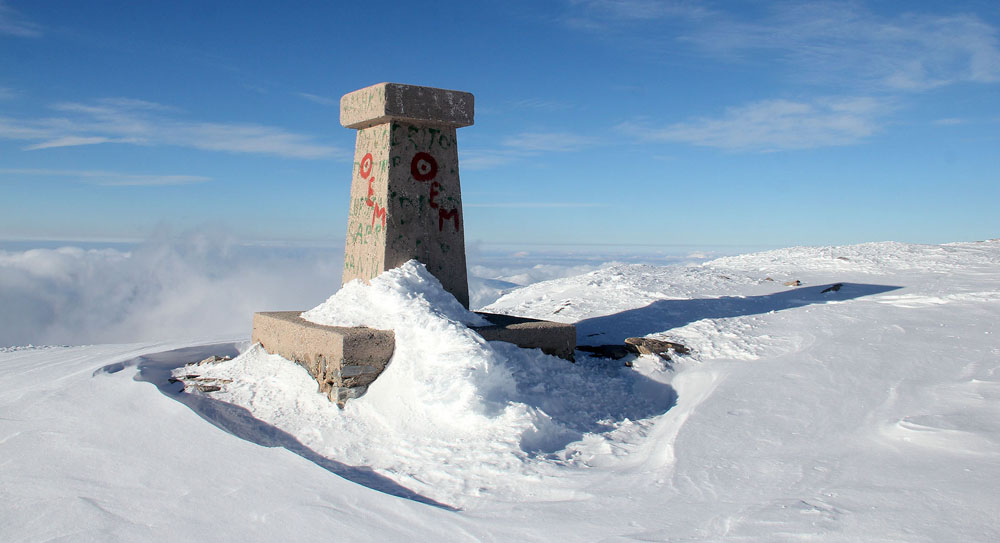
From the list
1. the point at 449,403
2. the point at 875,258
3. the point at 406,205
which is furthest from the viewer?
the point at 875,258

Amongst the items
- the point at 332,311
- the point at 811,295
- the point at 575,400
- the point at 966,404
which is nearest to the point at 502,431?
the point at 575,400

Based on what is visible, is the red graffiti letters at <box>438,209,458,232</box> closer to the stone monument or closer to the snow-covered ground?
the stone monument

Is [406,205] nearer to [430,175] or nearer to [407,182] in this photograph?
[407,182]

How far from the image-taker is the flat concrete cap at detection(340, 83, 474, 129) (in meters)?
6.50

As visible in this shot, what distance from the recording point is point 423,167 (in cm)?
679

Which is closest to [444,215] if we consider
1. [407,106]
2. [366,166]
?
[366,166]

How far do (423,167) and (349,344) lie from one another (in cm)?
198

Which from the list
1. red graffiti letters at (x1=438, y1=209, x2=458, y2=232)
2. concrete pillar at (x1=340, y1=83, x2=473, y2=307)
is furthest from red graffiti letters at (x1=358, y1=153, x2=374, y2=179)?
red graffiti letters at (x1=438, y1=209, x2=458, y2=232)

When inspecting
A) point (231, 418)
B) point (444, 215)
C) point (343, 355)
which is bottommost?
point (231, 418)

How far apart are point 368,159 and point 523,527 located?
4390 millimetres

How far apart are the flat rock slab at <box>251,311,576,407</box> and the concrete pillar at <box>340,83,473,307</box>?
2.68 ft

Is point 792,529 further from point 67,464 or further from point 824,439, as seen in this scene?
point 67,464

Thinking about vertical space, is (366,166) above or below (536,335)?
above

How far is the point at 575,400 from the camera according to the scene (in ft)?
18.7
